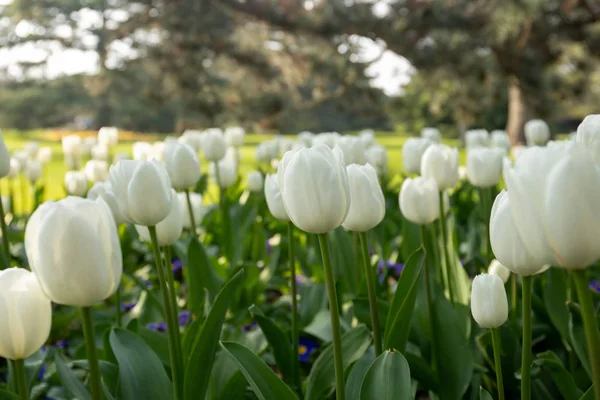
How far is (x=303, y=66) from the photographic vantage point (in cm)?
838

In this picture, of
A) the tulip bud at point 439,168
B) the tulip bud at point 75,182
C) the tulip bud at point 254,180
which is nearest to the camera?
the tulip bud at point 439,168

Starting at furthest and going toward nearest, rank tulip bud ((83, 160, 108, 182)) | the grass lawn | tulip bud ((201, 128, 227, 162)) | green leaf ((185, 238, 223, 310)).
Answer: the grass lawn < tulip bud ((83, 160, 108, 182)) < tulip bud ((201, 128, 227, 162)) < green leaf ((185, 238, 223, 310))

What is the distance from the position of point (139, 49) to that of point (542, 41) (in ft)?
18.9

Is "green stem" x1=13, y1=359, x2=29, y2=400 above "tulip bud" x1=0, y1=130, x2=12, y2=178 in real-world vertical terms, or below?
below

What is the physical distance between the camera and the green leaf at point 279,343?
1.40 meters

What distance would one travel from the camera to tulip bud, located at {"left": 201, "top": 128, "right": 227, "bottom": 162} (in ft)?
7.94

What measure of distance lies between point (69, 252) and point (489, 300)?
64cm

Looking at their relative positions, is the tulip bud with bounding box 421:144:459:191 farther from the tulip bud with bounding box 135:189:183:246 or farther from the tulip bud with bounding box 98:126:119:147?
the tulip bud with bounding box 98:126:119:147

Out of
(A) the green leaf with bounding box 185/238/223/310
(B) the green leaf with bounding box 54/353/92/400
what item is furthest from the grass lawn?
(B) the green leaf with bounding box 54/353/92/400

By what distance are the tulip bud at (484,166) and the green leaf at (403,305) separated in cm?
71

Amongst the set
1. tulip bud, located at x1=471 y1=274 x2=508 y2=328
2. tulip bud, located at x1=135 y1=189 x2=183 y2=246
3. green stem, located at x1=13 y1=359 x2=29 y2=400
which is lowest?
green stem, located at x1=13 y1=359 x2=29 y2=400

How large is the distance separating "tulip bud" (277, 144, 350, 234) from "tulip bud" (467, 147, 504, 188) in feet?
3.29

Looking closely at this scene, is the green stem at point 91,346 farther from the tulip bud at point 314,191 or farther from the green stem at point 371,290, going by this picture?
the green stem at point 371,290

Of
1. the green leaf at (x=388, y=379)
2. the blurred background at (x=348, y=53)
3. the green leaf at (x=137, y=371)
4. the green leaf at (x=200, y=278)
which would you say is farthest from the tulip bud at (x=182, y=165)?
the blurred background at (x=348, y=53)
